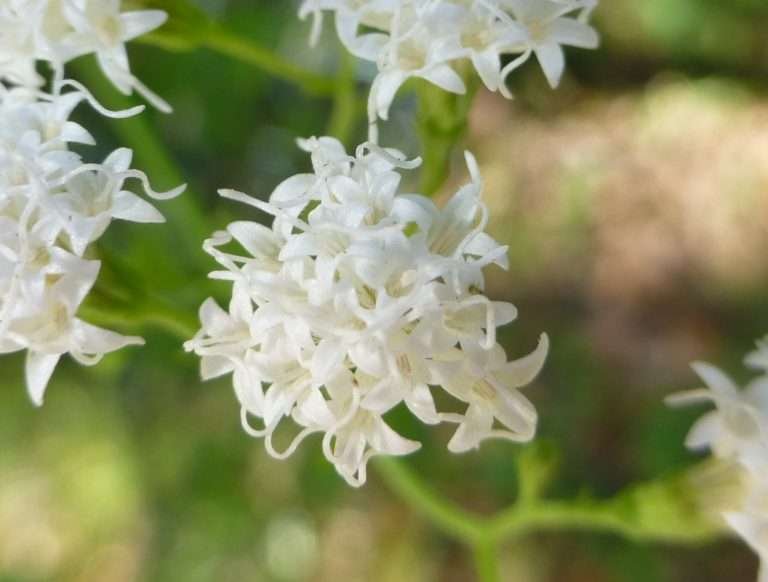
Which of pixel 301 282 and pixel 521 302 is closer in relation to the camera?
pixel 301 282

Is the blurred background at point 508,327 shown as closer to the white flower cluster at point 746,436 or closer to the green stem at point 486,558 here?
the green stem at point 486,558

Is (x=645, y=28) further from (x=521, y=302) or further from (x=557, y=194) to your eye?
(x=521, y=302)

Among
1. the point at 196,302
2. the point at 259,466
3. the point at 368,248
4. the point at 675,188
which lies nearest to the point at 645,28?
the point at 675,188

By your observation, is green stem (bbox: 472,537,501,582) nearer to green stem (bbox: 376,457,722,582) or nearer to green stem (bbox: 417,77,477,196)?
green stem (bbox: 376,457,722,582)

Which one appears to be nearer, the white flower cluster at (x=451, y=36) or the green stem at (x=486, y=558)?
the white flower cluster at (x=451, y=36)

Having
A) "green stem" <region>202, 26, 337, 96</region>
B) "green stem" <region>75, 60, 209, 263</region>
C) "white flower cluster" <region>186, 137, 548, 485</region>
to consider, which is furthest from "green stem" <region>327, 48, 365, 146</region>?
"white flower cluster" <region>186, 137, 548, 485</region>

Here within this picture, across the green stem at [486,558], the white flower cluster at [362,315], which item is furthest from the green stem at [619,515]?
the white flower cluster at [362,315]
